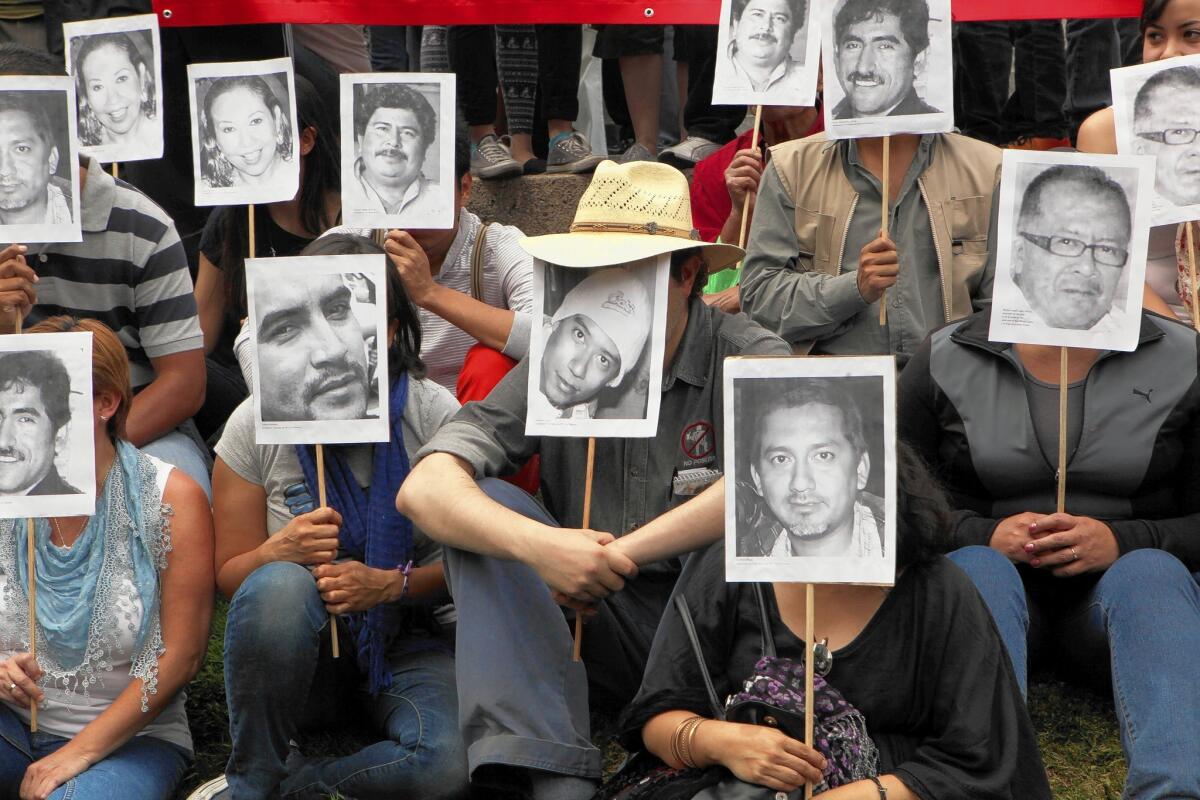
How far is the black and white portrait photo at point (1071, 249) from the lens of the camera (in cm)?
377

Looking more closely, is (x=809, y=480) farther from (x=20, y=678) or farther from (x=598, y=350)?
(x=20, y=678)

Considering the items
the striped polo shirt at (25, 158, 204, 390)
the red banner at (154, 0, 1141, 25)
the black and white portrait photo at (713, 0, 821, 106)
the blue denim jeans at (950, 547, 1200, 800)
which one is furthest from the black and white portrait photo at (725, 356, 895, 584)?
the red banner at (154, 0, 1141, 25)

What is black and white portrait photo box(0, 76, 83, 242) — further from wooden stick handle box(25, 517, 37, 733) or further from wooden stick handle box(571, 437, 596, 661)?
wooden stick handle box(571, 437, 596, 661)

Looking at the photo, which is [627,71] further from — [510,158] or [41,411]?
[41,411]

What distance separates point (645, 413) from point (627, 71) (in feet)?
11.0

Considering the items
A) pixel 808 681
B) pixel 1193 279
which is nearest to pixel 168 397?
pixel 808 681

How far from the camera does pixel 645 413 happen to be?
3.60 metres

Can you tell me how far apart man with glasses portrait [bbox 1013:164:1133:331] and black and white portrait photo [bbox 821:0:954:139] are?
2.43 feet

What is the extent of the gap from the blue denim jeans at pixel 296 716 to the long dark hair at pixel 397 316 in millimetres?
608

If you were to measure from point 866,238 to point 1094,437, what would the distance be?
1098 millimetres

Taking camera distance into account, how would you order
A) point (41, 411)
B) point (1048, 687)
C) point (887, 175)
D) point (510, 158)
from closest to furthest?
point (41, 411) → point (1048, 687) → point (887, 175) → point (510, 158)

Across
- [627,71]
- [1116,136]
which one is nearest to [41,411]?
[1116,136]

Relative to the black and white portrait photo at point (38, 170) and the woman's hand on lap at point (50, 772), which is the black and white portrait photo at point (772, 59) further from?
the woman's hand on lap at point (50, 772)

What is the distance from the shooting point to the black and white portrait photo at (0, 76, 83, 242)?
4203 mm
